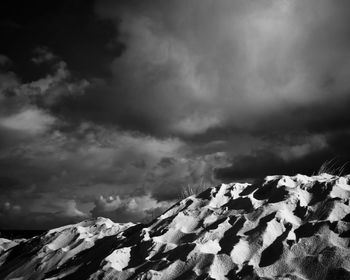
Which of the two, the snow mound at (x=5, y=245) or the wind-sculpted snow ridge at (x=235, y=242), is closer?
the wind-sculpted snow ridge at (x=235, y=242)

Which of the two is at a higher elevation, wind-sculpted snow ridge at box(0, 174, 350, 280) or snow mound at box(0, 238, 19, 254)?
snow mound at box(0, 238, 19, 254)

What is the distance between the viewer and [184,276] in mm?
3881

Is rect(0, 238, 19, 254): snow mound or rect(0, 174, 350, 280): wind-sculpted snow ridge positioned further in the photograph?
rect(0, 238, 19, 254): snow mound

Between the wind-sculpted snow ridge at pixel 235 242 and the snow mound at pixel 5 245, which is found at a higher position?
the snow mound at pixel 5 245

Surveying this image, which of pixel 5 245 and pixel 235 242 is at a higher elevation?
pixel 5 245

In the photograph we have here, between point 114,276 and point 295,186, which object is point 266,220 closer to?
point 295,186

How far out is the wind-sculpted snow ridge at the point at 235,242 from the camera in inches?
145

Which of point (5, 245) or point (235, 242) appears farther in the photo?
point (5, 245)

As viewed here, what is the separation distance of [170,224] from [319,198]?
7.56ft

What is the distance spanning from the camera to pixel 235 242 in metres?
4.20

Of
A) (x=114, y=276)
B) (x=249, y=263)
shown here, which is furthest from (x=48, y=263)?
(x=249, y=263)

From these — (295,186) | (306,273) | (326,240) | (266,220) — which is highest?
(295,186)

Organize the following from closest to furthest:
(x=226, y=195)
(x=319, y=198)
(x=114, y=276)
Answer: (x=114, y=276)
(x=319, y=198)
(x=226, y=195)

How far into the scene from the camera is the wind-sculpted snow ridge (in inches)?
145
